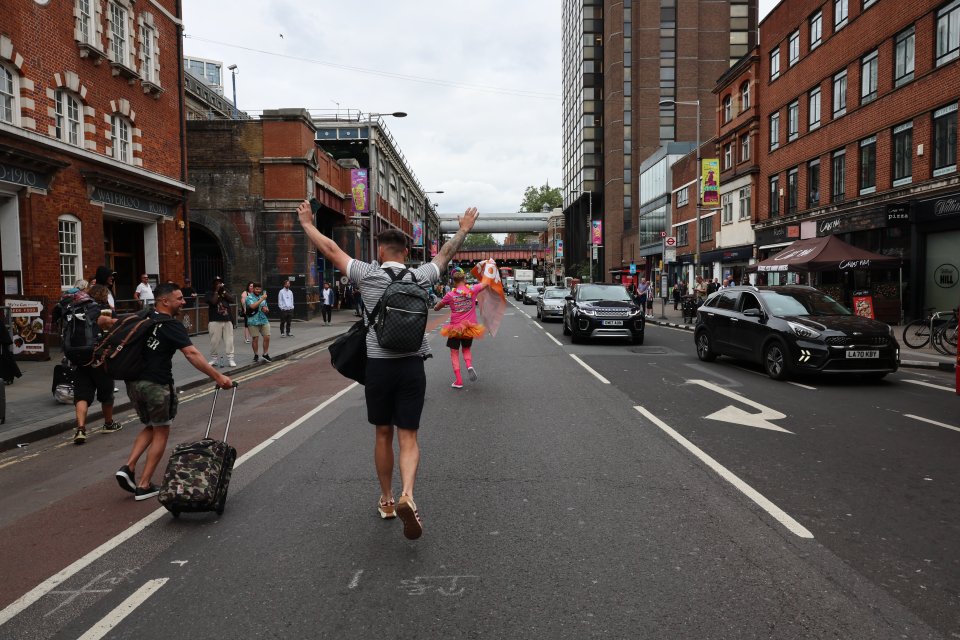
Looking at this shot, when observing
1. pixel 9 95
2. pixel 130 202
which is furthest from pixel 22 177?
pixel 130 202

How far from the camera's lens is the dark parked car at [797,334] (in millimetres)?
9859

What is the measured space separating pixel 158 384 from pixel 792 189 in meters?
29.8

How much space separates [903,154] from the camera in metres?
21.3

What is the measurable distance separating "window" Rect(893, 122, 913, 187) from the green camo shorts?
23046mm

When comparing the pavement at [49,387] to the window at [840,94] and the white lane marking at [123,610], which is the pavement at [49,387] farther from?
the window at [840,94]

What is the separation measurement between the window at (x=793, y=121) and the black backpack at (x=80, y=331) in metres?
28.9

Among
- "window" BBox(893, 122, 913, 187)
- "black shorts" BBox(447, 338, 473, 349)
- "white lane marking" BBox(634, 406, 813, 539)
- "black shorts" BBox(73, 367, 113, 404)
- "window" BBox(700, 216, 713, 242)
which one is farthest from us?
"window" BBox(700, 216, 713, 242)

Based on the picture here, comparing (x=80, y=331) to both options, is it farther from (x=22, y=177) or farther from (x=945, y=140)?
(x=945, y=140)

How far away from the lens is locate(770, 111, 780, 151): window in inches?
1193

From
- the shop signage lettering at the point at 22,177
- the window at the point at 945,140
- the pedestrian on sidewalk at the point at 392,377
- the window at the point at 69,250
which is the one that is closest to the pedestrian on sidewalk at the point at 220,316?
the shop signage lettering at the point at 22,177

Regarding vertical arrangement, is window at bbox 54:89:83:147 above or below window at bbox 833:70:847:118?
below

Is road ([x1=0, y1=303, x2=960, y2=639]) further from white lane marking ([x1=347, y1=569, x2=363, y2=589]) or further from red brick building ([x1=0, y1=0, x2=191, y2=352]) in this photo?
red brick building ([x1=0, y1=0, x2=191, y2=352])

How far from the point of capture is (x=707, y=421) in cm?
734

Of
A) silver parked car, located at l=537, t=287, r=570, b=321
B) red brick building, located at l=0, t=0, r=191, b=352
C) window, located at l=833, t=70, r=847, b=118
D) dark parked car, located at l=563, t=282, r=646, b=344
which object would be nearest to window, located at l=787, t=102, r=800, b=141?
window, located at l=833, t=70, r=847, b=118
